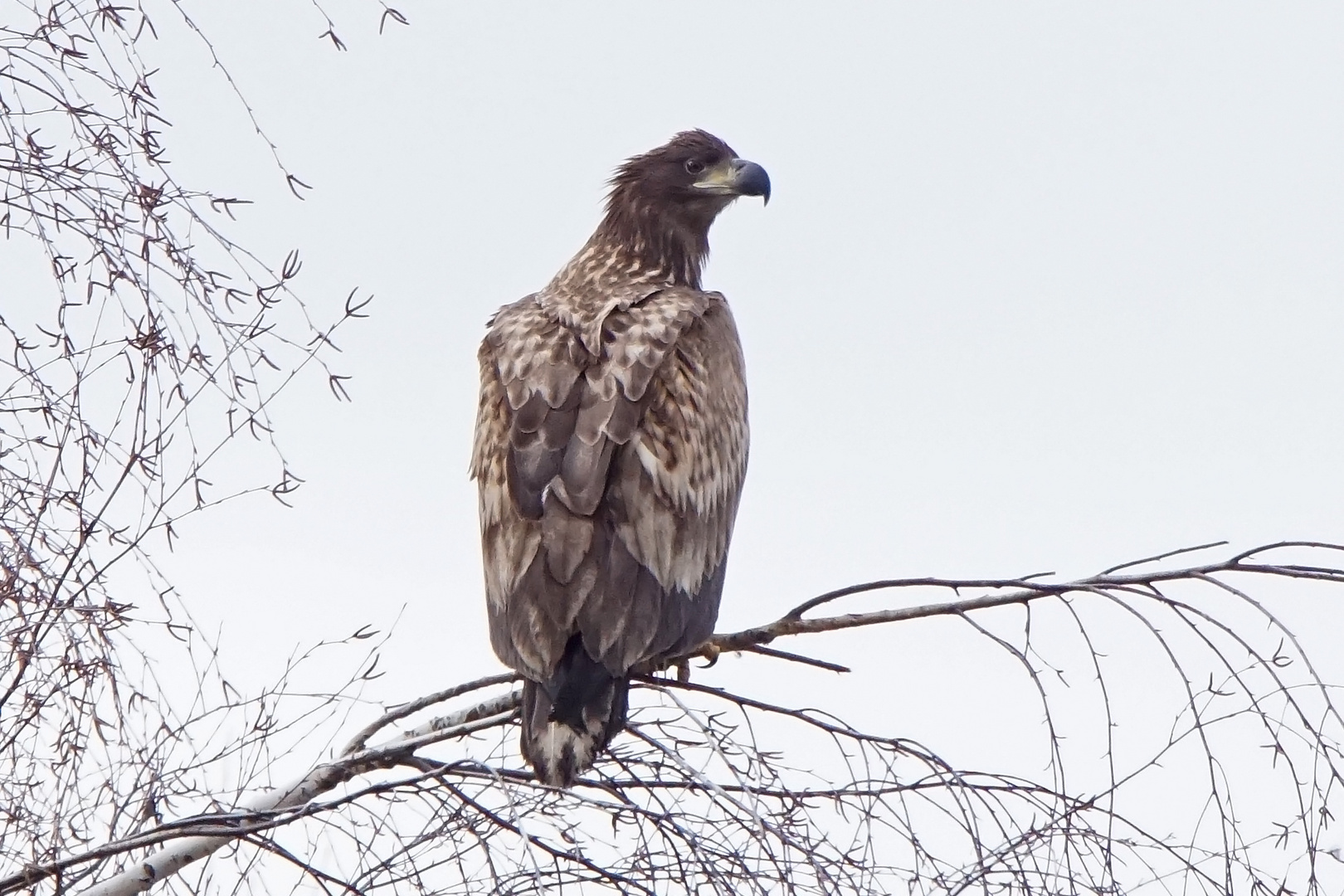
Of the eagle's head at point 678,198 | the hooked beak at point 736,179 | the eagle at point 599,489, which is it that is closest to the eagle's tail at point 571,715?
the eagle at point 599,489

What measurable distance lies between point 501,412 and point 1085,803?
7.35 feet

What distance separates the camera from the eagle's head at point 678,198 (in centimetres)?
670

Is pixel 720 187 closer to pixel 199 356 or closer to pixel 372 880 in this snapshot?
pixel 199 356

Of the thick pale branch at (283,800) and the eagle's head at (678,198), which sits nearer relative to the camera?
the thick pale branch at (283,800)

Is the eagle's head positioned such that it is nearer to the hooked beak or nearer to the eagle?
the hooked beak

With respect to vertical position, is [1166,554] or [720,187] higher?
[720,187]

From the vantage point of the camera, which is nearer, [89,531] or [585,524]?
[89,531]

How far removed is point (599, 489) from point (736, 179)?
94.6 inches

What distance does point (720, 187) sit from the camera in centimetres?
677

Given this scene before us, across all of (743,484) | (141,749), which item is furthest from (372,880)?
(743,484)

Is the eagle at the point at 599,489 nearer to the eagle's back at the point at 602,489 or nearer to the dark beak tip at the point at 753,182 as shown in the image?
the eagle's back at the point at 602,489

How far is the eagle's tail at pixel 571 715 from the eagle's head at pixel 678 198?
8.17ft

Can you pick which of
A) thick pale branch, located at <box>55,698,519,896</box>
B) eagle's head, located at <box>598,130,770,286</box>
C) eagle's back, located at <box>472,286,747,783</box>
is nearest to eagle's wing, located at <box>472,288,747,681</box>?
eagle's back, located at <box>472,286,747,783</box>

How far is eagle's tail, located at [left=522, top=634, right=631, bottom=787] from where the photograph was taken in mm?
4188
